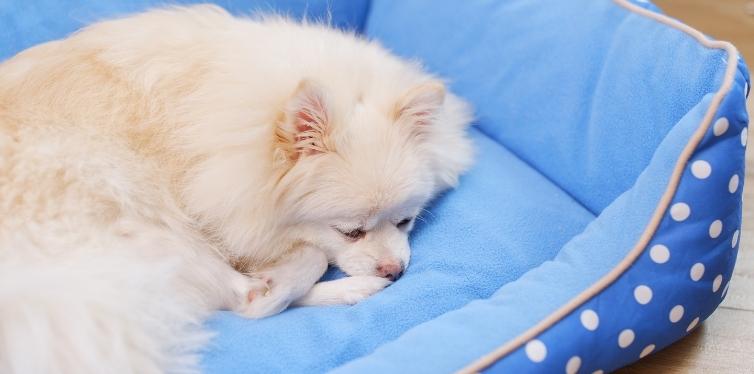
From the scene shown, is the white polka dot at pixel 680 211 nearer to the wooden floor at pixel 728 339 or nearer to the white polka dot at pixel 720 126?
the white polka dot at pixel 720 126

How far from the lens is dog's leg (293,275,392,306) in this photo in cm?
171

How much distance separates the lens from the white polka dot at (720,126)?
4.93 ft

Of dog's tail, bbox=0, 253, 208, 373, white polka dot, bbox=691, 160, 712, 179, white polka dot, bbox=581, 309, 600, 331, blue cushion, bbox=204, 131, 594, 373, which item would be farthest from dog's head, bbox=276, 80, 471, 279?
white polka dot, bbox=691, 160, 712, 179

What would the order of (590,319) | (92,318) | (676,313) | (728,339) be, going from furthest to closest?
1. (728,339)
2. (676,313)
3. (590,319)
4. (92,318)

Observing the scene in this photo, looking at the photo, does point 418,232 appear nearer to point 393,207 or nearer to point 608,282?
point 393,207

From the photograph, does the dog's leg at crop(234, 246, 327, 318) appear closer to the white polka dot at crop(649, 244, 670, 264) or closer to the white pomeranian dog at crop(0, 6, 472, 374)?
the white pomeranian dog at crop(0, 6, 472, 374)

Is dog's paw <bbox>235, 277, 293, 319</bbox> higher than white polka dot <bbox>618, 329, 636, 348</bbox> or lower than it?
lower

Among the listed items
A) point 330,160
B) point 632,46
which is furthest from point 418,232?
point 632,46

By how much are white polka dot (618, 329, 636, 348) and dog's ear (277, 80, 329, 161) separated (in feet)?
2.51

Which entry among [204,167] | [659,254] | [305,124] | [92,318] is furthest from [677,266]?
[92,318]

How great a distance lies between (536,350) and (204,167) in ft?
2.84

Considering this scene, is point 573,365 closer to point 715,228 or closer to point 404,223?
point 715,228

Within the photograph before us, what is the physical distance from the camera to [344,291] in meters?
1.71

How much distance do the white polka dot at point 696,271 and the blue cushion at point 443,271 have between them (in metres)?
0.37
